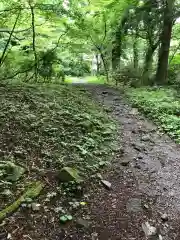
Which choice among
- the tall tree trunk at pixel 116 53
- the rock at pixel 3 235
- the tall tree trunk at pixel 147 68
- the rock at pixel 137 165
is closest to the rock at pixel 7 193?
the rock at pixel 3 235

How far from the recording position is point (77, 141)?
4.50m

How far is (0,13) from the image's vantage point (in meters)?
7.26

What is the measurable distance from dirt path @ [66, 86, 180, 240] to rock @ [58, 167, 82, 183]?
0.33 m

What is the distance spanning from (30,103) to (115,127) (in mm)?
1783

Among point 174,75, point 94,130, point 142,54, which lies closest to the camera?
point 94,130

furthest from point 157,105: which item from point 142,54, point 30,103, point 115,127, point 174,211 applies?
point 142,54

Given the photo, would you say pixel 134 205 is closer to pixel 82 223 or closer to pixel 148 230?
pixel 148 230

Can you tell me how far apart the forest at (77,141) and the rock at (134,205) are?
0.7 inches

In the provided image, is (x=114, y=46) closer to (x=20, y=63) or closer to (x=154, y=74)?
(x=154, y=74)

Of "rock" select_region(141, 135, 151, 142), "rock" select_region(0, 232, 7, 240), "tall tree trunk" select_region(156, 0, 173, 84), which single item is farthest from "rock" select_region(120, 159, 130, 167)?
"tall tree trunk" select_region(156, 0, 173, 84)

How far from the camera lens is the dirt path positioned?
3039 mm

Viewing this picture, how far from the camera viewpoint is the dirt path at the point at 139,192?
3.04 metres

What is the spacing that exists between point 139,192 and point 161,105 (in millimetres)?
3753

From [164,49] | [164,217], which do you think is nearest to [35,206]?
[164,217]
